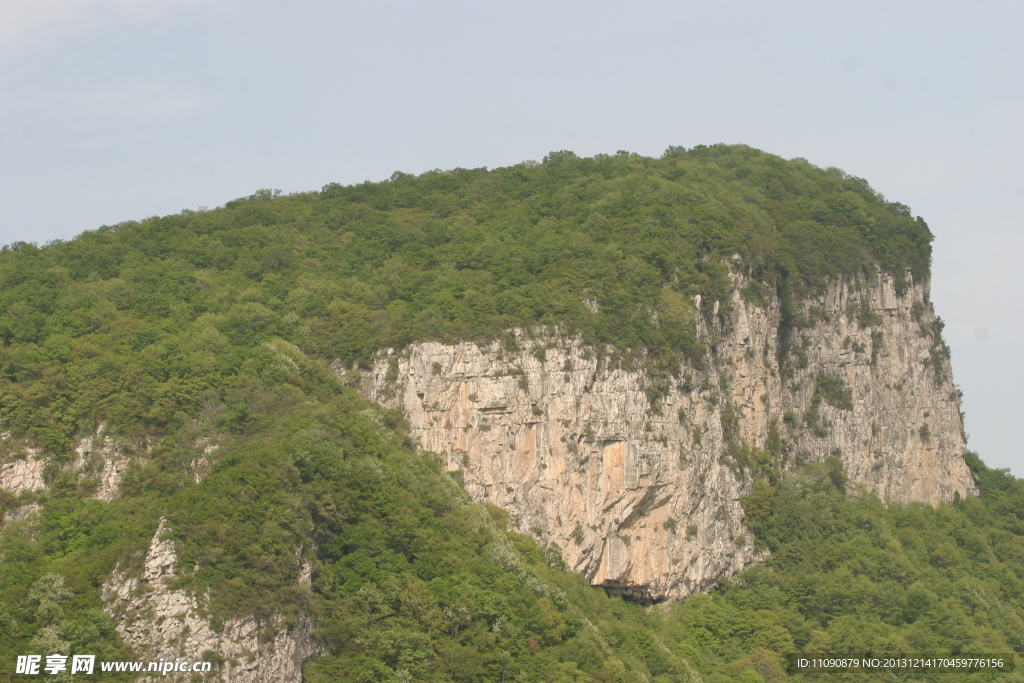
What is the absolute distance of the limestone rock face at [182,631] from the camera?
48219 mm

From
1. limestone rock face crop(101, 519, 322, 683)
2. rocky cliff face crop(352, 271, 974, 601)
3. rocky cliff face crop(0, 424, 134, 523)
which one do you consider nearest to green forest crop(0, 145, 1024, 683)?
rocky cliff face crop(0, 424, 134, 523)

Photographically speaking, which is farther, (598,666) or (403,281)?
(403,281)

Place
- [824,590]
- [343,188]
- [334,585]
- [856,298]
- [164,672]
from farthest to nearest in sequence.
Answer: [343,188] → [856,298] → [824,590] → [334,585] → [164,672]

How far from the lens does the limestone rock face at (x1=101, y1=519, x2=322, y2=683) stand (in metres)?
48.2

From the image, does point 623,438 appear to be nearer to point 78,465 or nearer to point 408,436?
point 408,436

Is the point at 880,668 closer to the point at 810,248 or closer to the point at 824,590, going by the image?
the point at 824,590

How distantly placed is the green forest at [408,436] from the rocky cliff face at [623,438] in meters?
1.11

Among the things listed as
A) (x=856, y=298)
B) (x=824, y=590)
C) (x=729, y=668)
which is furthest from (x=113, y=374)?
(x=856, y=298)

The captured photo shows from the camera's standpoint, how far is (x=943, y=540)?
→ 237ft

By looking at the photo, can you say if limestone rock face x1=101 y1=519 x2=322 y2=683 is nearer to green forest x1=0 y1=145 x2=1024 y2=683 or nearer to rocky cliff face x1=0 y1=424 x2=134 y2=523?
green forest x1=0 y1=145 x2=1024 y2=683

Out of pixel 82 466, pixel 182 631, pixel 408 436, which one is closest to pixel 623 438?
pixel 408 436

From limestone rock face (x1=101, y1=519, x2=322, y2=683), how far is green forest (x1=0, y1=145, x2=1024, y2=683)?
0.53 meters

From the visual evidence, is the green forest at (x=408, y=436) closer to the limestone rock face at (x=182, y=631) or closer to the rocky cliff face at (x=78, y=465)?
the rocky cliff face at (x=78, y=465)

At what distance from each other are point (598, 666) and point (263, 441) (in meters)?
15.1
